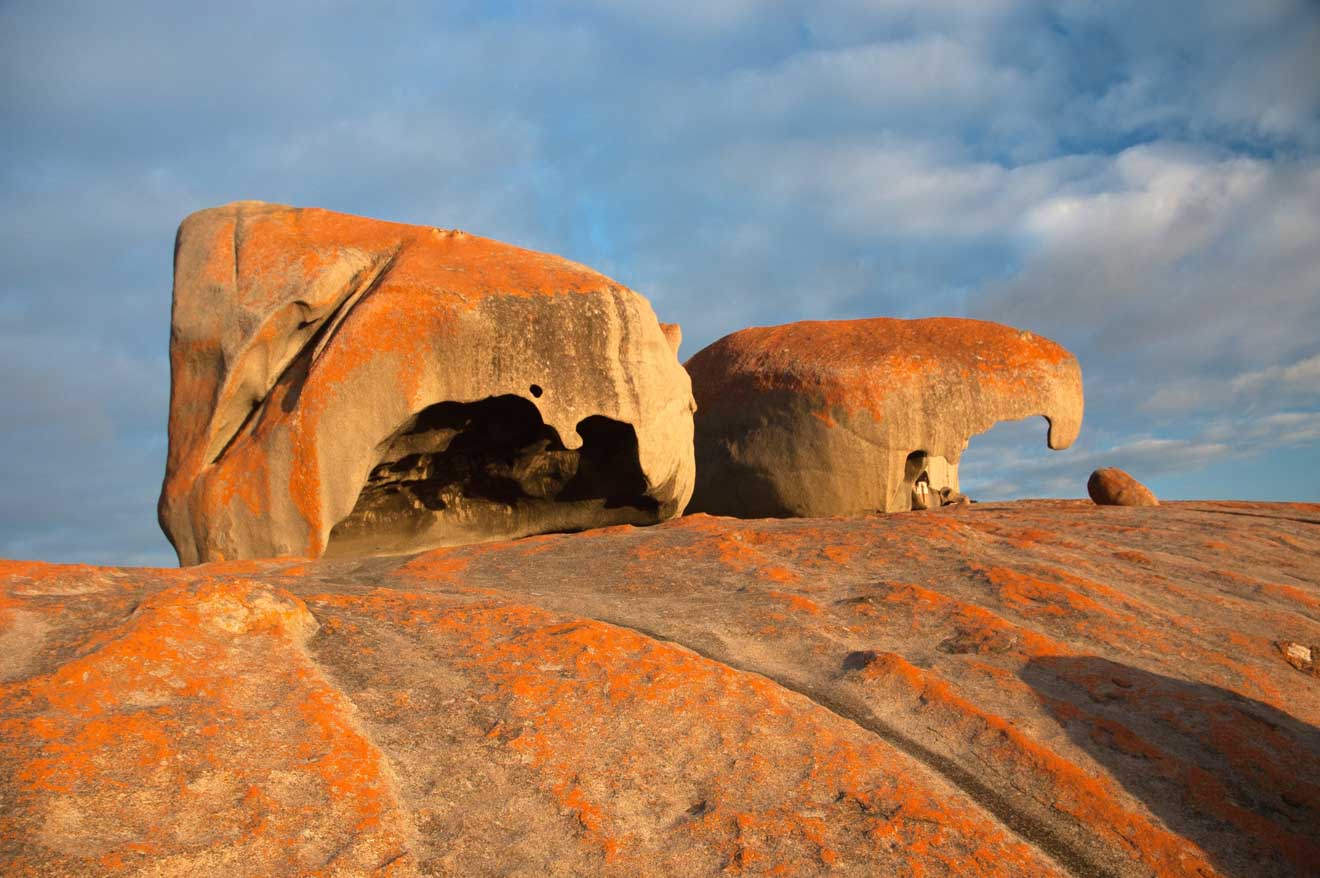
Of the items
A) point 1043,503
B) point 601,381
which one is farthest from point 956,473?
point 601,381

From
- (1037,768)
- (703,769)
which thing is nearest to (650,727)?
(703,769)

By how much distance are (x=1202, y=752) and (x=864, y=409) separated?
Result: 306 inches

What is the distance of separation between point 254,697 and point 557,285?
20.8ft

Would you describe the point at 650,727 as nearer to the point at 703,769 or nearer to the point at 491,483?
the point at 703,769

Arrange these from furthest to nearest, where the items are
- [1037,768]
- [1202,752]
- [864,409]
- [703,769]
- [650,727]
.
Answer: [864,409] → [1202,752] → [1037,768] → [650,727] → [703,769]

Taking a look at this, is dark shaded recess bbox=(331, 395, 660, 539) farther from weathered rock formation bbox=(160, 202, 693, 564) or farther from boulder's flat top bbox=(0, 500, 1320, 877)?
boulder's flat top bbox=(0, 500, 1320, 877)

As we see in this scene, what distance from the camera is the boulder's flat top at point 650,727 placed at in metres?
3.19

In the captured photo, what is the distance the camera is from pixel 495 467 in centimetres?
1087

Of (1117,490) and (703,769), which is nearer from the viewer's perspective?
(703,769)

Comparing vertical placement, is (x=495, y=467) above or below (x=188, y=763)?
above

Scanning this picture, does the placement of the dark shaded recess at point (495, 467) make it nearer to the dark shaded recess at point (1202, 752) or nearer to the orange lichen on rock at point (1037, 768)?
the orange lichen on rock at point (1037, 768)

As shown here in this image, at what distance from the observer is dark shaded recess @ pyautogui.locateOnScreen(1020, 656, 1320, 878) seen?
12.7 ft

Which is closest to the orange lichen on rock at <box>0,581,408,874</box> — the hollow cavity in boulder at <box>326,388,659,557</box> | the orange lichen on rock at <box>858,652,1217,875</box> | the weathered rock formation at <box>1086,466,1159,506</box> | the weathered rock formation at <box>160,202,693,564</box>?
the orange lichen on rock at <box>858,652,1217,875</box>

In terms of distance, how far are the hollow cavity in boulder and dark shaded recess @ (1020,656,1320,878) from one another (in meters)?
5.85
